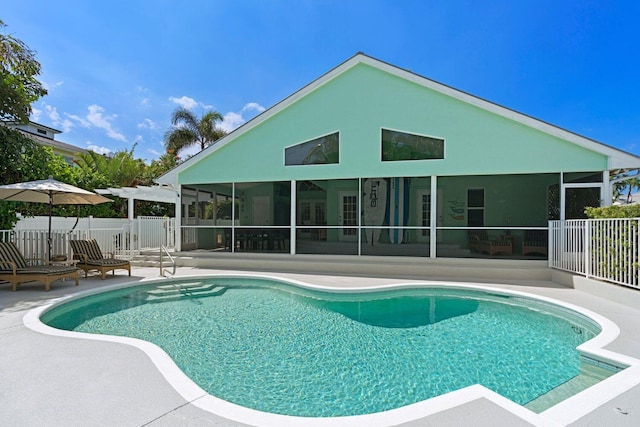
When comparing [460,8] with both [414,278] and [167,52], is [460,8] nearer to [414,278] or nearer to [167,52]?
[414,278]

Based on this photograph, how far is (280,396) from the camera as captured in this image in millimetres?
3496

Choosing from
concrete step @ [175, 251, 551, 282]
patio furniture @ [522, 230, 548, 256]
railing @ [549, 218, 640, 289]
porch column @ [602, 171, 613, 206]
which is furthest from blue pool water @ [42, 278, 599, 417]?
patio furniture @ [522, 230, 548, 256]

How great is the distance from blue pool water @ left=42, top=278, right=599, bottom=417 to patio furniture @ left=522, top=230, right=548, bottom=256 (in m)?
5.22

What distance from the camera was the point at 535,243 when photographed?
480 inches

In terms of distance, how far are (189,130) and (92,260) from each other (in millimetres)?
21609

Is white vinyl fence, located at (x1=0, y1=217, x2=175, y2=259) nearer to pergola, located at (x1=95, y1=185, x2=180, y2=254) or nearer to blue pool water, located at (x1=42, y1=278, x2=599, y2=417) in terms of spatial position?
pergola, located at (x1=95, y1=185, x2=180, y2=254)

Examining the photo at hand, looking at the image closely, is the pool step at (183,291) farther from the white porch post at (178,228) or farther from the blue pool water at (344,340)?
the white porch post at (178,228)

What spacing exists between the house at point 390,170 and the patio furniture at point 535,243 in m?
0.08

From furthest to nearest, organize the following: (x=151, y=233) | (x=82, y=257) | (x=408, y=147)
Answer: (x=151, y=233) → (x=408, y=147) → (x=82, y=257)

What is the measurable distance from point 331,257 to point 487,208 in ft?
25.3

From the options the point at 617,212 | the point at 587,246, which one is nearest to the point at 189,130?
the point at 587,246

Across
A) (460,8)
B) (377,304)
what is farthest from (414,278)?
(460,8)

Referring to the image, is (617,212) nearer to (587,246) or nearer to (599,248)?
(599,248)

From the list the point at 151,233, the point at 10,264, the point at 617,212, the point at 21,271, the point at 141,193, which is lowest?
the point at 21,271
